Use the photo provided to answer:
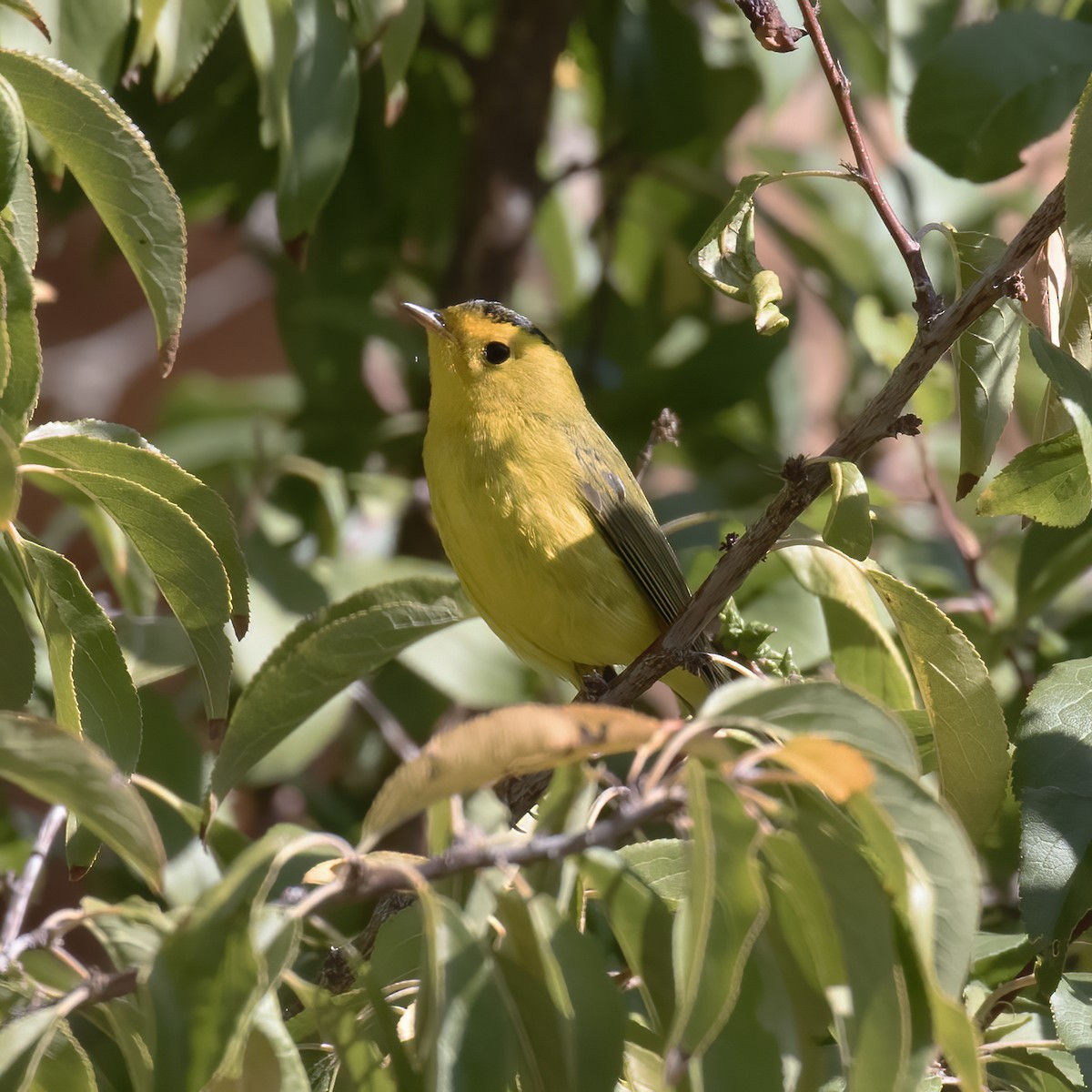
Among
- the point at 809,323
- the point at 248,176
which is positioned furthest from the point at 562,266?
the point at 809,323

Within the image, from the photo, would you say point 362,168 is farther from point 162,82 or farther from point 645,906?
point 645,906

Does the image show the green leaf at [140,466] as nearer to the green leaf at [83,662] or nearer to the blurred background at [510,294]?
the green leaf at [83,662]

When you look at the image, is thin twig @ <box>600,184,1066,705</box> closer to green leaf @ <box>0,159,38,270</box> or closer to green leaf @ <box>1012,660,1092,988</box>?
green leaf @ <box>1012,660,1092,988</box>

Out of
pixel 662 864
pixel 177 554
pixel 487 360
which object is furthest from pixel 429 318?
pixel 662 864

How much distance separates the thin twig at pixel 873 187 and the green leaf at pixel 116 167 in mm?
713

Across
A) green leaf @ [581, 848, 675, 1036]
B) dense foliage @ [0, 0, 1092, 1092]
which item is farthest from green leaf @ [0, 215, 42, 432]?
green leaf @ [581, 848, 675, 1036]

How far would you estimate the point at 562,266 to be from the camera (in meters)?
4.12

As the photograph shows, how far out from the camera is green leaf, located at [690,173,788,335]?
1517 mm

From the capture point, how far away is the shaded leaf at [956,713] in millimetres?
1480

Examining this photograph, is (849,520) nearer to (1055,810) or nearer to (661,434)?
(1055,810)

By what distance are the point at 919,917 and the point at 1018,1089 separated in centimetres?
80

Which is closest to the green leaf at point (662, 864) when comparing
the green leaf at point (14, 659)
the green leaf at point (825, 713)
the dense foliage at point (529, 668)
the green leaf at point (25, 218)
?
the dense foliage at point (529, 668)

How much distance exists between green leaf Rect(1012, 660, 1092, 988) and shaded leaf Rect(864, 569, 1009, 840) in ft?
0.31

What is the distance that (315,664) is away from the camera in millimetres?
1618
